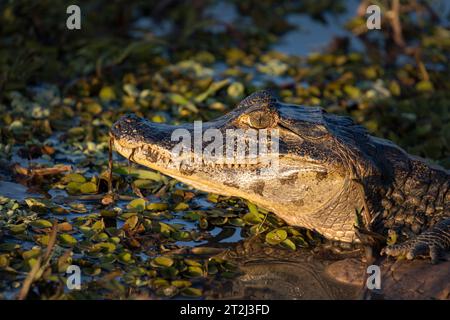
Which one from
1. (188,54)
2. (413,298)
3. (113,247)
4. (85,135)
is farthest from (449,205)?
(188,54)

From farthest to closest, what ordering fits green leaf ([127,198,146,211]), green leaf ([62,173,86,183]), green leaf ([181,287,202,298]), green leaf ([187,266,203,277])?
green leaf ([62,173,86,183]), green leaf ([127,198,146,211]), green leaf ([187,266,203,277]), green leaf ([181,287,202,298])

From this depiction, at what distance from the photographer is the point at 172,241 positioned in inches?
181

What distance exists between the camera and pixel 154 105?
678 cm

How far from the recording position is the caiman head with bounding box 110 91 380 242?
4.48 metres

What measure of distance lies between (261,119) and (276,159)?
10.3 inches

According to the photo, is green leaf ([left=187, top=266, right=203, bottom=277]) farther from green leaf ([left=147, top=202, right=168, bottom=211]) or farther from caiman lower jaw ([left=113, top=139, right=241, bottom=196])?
green leaf ([left=147, top=202, right=168, bottom=211])

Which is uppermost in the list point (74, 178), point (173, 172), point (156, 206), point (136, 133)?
point (136, 133)

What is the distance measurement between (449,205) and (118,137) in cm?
212

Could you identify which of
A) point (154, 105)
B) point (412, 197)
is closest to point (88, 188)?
point (154, 105)

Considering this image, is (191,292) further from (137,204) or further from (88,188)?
(88,188)

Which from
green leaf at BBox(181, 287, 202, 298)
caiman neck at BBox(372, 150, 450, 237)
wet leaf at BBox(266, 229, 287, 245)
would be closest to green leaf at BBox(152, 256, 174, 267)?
green leaf at BBox(181, 287, 202, 298)

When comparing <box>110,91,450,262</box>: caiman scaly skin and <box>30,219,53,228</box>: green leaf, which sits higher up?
<box>110,91,450,262</box>: caiman scaly skin

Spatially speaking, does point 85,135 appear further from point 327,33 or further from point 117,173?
point 327,33
